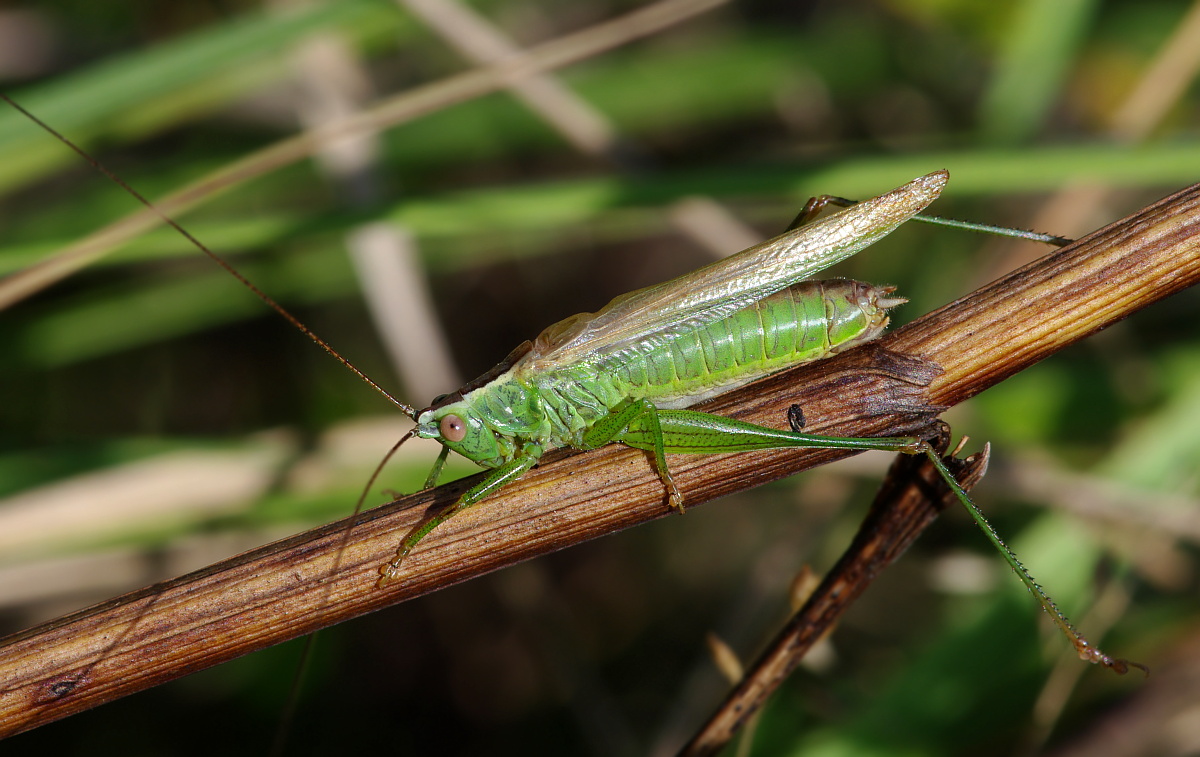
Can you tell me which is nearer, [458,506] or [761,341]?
[458,506]

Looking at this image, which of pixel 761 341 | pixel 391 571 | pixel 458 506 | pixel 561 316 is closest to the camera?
pixel 391 571

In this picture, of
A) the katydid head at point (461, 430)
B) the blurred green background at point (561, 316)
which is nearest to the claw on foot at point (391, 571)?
the katydid head at point (461, 430)

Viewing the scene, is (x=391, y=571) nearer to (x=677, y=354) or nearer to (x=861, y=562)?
(x=861, y=562)

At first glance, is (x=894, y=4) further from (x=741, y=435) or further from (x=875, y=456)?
(x=741, y=435)

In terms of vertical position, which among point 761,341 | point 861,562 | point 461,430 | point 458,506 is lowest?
point 861,562

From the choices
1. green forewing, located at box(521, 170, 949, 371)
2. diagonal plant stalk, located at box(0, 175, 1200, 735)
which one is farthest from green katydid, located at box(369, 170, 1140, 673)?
diagonal plant stalk, located at box(0, 175, 1200, 735)

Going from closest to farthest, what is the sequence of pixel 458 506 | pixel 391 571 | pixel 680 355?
1. pixel 391 571
2. pixel 458 506
3. pixel 680 355

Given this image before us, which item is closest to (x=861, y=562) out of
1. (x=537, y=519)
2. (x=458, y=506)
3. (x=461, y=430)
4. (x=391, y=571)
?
(x=537, y=519)

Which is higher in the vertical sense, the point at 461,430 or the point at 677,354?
the point at 461,430

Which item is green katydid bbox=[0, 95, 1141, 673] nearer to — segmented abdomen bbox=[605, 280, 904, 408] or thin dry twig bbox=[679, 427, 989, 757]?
segmented abdomen bbox=[605, 280, 904, 408]
